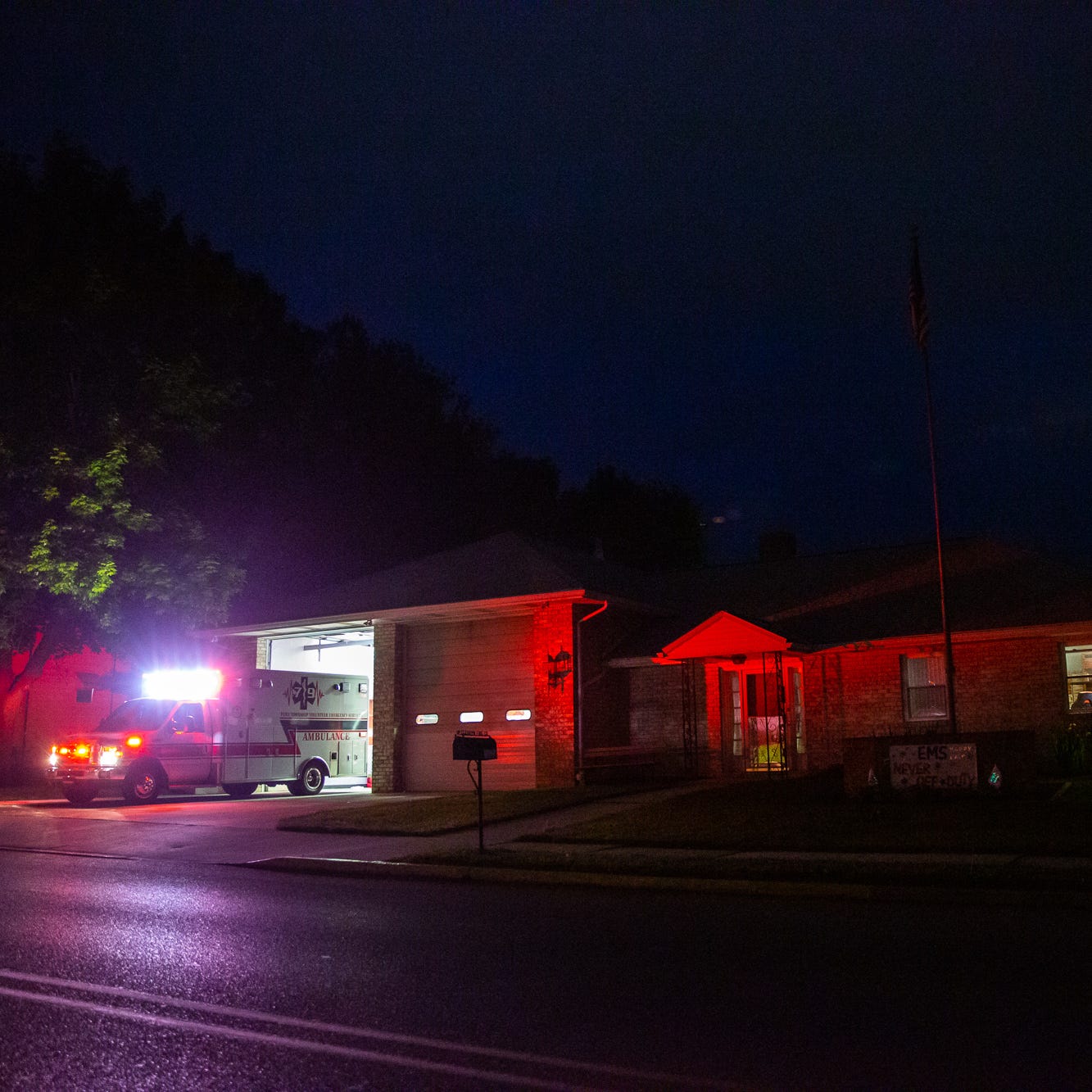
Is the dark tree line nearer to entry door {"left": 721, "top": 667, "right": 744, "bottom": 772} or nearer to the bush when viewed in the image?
entry door {"left": 721, "top": 667, "right": 744, "bottom": 772}

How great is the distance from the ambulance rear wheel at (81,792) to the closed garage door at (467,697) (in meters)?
6.37

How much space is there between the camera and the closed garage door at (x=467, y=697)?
78.4 feet

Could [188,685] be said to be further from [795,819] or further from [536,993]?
[536,993]

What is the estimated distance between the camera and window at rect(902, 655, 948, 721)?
2164cm

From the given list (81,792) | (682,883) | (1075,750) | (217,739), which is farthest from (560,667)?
(682,883)

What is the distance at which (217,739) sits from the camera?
23.5m

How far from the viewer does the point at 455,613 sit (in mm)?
24406

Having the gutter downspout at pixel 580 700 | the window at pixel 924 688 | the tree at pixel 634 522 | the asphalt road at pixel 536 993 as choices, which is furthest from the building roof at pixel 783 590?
the tree at pixel 634 522

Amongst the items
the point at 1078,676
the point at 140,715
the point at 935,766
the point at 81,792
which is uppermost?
the point at 1078,676

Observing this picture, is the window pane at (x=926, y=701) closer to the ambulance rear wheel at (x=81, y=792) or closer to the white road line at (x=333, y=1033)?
the ambulance rear wheel at (x=81, y=792)

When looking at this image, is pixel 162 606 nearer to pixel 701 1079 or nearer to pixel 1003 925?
pixel 1003 925

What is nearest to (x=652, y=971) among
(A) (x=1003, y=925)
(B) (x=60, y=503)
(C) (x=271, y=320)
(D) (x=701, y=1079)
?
(D) (x=701, y=1079)

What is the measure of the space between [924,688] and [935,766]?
511 cm

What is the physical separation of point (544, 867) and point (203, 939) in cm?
483
